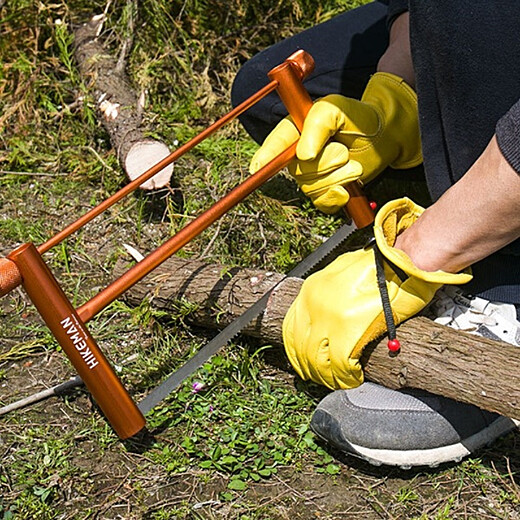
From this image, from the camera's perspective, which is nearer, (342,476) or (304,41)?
(342,476)

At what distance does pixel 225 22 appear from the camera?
3807 millimetres

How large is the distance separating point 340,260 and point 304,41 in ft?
4.40

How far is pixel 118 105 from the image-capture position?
334 cm

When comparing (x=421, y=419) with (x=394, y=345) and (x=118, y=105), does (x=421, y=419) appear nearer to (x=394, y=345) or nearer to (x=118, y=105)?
(x=394, y=345)

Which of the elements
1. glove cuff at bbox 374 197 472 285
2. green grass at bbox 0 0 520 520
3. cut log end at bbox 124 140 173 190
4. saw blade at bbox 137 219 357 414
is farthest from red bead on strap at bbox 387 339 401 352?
cut log end at bbox 124 140 173 190

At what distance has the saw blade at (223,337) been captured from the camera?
2119 millimetres

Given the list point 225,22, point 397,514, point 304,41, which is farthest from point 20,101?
point 397,514

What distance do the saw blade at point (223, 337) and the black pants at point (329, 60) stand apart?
71 centimetres

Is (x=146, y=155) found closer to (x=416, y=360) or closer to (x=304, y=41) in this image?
(x=304, y=41)

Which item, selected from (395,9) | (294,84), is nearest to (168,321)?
(294,84)

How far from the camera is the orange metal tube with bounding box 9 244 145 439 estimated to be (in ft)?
5.97

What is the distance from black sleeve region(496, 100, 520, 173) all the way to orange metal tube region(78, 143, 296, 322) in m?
0.66

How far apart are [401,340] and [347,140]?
0.68 metres

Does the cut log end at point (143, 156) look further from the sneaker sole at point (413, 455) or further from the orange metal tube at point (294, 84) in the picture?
the sneaker sole at point (413, 455)
